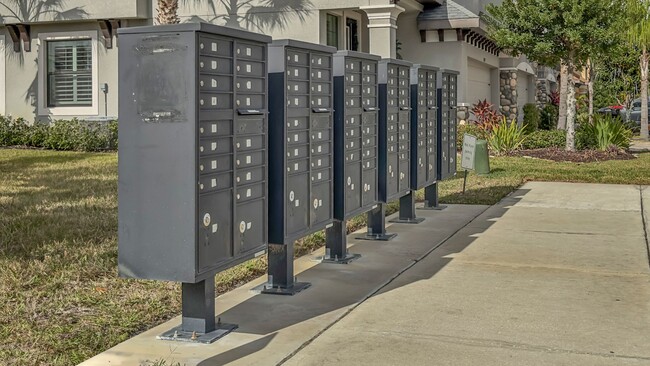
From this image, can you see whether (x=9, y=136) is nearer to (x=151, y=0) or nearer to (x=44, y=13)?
(x=44, y=13)

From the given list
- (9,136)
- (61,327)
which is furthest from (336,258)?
(9,136)

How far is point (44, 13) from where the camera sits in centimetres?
2312

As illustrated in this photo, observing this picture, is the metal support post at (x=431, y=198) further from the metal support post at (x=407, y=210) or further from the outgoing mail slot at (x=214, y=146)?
the outgoing mail slot at (x=214, y=146)

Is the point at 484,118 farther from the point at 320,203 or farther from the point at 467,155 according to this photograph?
the point at 320,203

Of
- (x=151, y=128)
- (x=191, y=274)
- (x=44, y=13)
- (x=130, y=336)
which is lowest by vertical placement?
(x=130, y=336)

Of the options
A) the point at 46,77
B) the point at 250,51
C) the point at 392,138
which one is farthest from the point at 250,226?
the point at 46,77

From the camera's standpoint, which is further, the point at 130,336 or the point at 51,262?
the point at 51,262

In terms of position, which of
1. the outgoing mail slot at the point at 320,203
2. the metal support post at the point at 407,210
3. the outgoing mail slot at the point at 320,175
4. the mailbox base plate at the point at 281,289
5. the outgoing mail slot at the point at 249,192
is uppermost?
the outgoing mail slot at the point at 320,175

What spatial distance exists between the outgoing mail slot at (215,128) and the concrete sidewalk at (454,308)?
51.0 inches

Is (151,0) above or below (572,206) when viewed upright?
above

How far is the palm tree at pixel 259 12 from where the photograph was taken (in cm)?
2130

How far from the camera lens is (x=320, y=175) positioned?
7.46m

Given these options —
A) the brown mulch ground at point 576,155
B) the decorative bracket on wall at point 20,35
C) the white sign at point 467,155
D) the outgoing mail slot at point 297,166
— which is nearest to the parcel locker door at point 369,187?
the outgoing mail slot at point 297,166

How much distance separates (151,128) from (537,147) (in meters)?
20.2
